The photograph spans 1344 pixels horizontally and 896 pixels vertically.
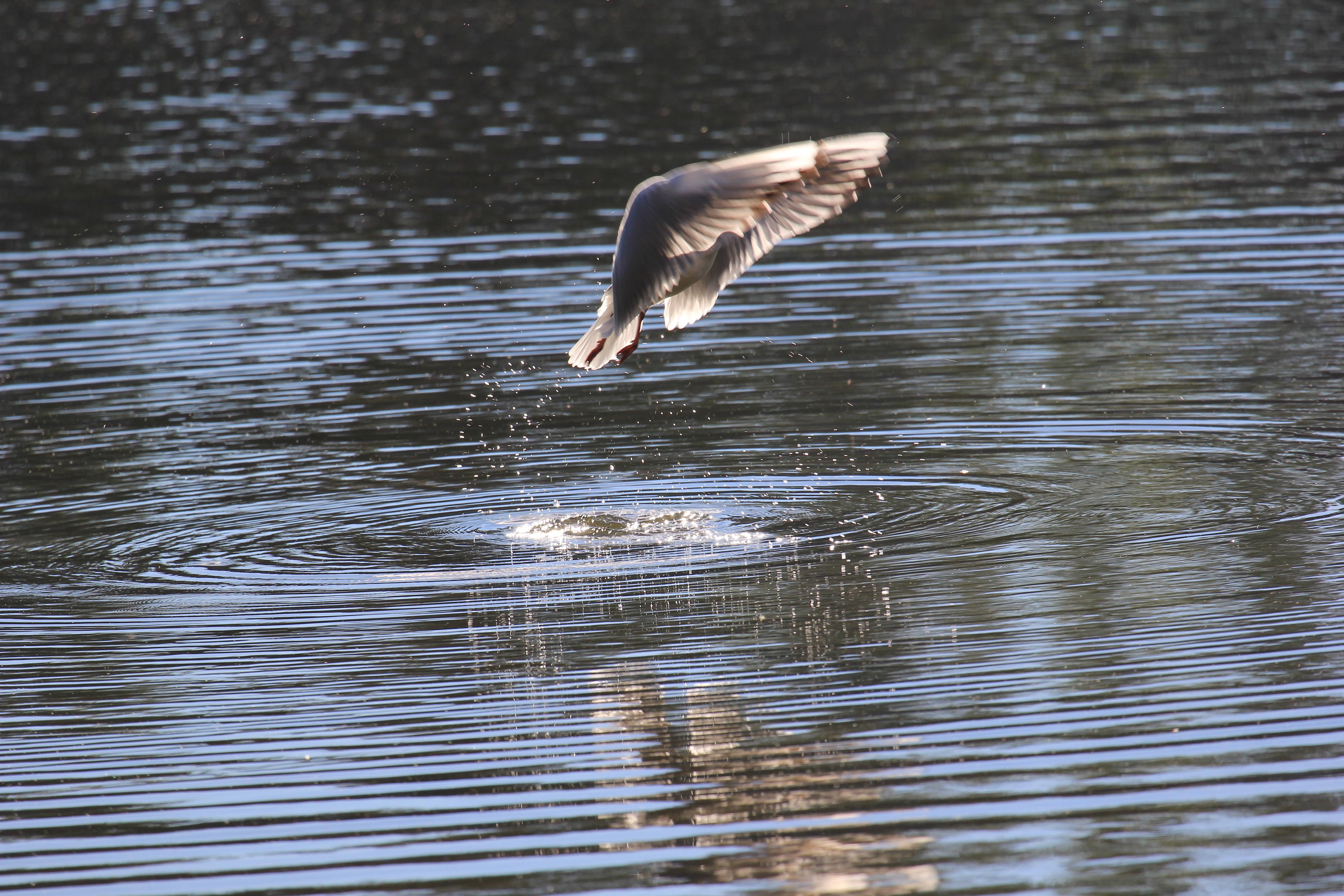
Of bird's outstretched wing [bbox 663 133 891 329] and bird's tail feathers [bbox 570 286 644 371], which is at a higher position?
bird's outstretched wing [bbox 663 133 891 329]

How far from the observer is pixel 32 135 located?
2730cm

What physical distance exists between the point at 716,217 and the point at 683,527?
196 centimetres

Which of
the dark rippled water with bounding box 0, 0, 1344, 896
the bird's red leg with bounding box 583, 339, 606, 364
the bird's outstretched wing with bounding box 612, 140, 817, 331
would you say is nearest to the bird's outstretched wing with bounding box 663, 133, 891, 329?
the bird's outstretched wing with bounding box 612, 140, 817, 331

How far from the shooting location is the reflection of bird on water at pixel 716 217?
8.65m

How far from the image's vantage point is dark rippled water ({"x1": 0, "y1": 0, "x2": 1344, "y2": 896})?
6.25m

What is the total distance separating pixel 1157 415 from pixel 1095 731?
5559 millimetres

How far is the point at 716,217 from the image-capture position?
895cm

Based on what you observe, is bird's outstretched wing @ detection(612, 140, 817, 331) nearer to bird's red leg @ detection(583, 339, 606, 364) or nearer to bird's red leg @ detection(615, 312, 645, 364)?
bird's red leg @ detection(615, 312, 645, 364)

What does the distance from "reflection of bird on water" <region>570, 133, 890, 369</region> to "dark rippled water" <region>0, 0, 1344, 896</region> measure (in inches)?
49.8

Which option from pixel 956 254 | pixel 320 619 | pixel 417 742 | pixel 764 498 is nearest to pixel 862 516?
pixel 764 498

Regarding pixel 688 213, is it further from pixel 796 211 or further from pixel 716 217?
pixel 796 211

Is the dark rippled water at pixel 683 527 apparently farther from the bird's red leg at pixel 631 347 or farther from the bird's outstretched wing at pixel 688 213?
the bird's outstretched wing at pixel 688 213

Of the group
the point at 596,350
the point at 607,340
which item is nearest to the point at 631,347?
the point at 607,340

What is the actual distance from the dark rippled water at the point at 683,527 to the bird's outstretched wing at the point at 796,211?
111 centimetres
